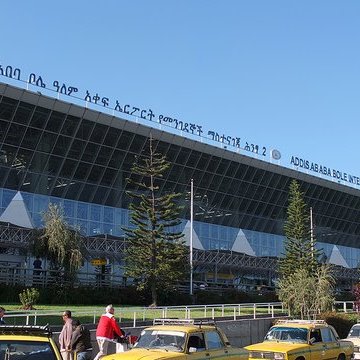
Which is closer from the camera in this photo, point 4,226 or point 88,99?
point 4,226

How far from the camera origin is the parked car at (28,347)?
8641mm

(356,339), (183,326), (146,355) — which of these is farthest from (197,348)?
(356,339)

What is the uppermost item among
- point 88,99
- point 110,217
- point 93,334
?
point 88,99

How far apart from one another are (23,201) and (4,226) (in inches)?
125

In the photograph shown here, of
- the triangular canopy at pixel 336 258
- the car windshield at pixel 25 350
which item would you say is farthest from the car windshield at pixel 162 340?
the triangular canopy at pixel 336 258

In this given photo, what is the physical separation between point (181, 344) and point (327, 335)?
→ 6.55 metres

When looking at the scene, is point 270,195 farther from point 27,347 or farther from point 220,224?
point 27,347

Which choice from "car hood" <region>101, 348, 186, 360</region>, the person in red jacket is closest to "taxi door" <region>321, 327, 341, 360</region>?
the person in red jacket

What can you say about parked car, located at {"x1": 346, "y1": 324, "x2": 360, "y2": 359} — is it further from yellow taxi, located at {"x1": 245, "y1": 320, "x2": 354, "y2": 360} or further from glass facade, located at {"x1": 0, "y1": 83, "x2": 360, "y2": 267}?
glass facade, located at {"x1": 0, "y1": 83, "x2": 360, "y2": 267}

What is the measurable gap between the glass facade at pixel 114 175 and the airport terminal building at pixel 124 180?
3.3 inches

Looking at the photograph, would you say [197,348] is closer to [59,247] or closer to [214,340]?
[214,340]

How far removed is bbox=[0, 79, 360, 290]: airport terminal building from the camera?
4606 centimetres

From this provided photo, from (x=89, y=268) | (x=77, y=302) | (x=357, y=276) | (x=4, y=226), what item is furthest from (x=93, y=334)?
(x=357, y=276)

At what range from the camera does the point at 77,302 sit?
40094 millimetres
